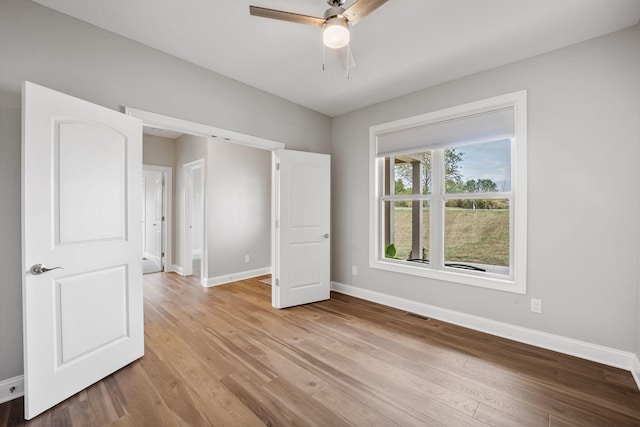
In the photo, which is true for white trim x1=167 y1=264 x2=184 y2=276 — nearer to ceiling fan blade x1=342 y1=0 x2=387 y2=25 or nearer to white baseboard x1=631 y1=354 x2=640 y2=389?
ceiling fan blade x1=342 y1=0 x2=387 y2=25

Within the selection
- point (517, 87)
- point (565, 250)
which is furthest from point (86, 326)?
point (517, 87)

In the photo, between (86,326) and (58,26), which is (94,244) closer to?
(86,326)

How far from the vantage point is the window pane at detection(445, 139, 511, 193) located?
9.49 feet

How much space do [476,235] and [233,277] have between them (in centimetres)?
387

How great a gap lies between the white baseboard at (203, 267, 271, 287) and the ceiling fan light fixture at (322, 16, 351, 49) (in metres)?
4.04

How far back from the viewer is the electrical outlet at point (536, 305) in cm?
258

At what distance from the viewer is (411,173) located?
12.0 ft

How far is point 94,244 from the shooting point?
2.02 metres

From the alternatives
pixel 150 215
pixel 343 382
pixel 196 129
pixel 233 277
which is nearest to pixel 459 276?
pixel 343 382

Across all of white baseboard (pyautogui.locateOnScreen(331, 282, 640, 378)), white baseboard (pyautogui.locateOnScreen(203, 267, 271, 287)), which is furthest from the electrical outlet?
white baseboard (pyautogui.locateOnScreen(203, 267, 271, 287))

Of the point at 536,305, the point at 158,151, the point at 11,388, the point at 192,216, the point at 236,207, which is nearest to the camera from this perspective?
the point at 11,388

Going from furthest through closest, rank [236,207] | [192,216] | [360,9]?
1. [192,216]
2. [236,207]
3. [360,9]

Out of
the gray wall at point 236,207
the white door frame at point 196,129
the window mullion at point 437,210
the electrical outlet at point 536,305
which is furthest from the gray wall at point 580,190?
the gray wall at point 236,207

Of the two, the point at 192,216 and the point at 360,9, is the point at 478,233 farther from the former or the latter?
the point at 192,216
